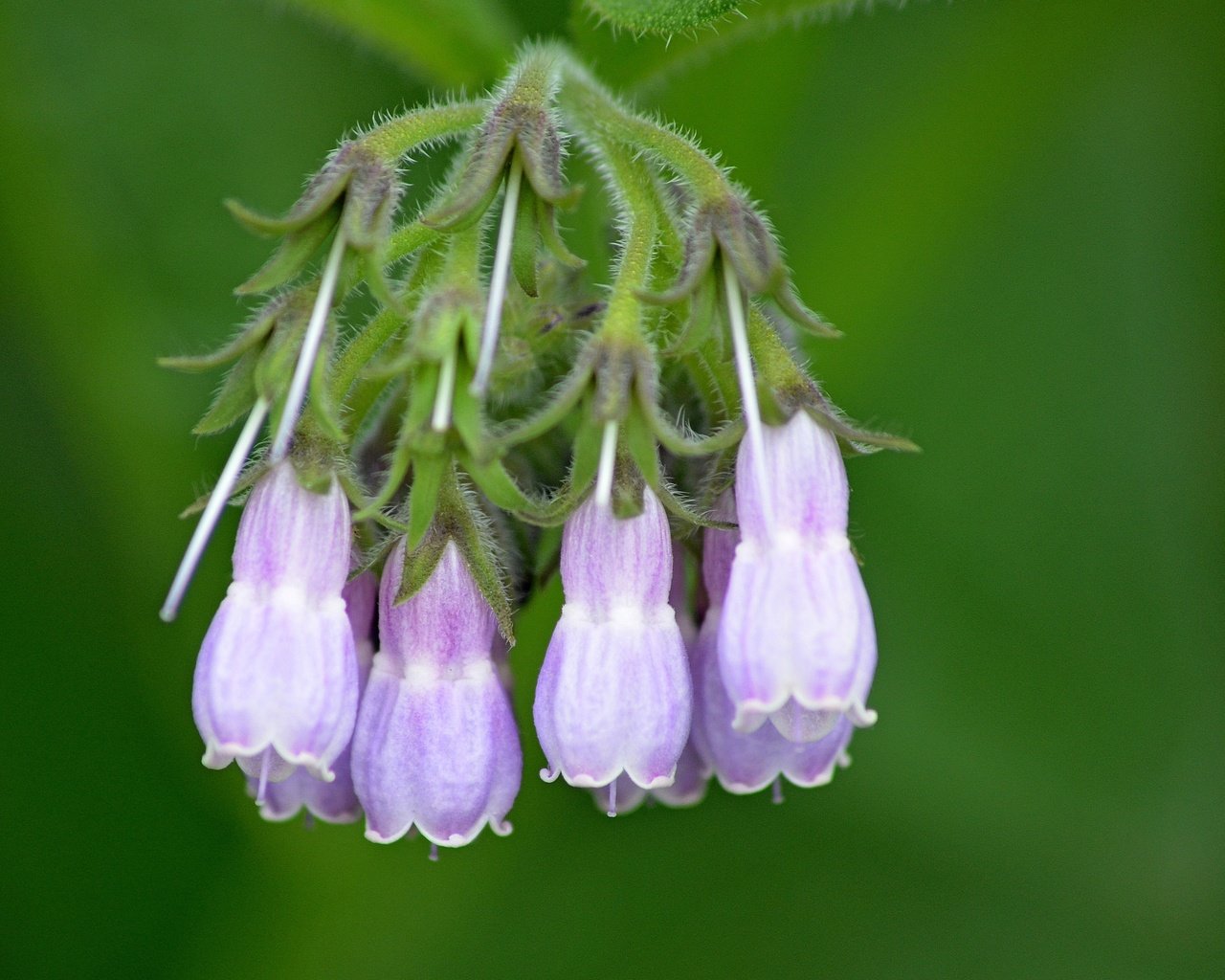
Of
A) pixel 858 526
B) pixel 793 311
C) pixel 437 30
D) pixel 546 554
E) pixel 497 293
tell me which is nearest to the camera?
pixel 497 293

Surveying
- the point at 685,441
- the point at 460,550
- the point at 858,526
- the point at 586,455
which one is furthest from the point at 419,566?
the point at 858,526

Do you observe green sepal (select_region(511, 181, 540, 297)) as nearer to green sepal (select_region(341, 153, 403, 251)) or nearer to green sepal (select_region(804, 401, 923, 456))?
green sepal (select_region(341, 153, 403, 251))

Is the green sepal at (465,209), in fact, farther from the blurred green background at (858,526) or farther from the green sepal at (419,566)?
the blurred green background at (858,526)

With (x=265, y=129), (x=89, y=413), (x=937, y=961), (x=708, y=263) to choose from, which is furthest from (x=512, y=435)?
(x=937, y=961)

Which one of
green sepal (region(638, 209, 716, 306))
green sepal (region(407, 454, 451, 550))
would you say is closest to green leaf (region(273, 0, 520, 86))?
green sepal (region(638, 209, 716, 306))

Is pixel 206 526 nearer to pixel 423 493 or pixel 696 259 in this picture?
pixel 423 493

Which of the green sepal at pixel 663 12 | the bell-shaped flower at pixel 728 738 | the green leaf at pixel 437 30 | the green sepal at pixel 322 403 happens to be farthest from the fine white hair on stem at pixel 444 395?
the green leaf at pixel 437 30

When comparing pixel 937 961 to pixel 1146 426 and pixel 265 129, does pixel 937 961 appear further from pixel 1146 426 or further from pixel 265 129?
pixel 265 129
